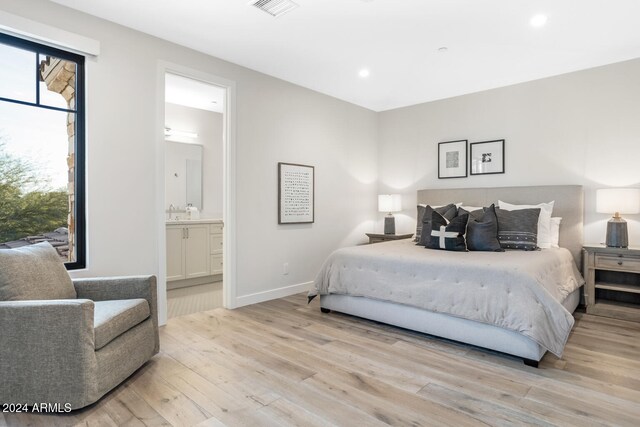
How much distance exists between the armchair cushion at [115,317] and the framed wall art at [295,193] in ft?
6.88

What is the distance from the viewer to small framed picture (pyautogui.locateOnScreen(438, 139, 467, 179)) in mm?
4824

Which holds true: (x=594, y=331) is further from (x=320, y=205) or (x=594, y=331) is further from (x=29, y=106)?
(x=29, y=106)

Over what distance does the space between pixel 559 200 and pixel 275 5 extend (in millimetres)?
3511

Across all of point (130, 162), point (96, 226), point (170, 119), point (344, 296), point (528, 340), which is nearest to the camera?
point (528, 340)

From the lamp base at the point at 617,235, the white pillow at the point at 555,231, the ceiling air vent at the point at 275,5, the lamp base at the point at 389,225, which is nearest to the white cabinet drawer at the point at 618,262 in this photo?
the lamp base at the point at 617,235

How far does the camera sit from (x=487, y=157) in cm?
463

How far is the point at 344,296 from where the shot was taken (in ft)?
11.6

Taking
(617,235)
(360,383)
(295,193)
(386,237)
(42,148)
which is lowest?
(360,383)

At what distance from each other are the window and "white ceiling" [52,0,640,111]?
0.50m

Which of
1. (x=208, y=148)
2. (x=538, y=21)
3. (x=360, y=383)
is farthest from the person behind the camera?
(x=208, y=148)

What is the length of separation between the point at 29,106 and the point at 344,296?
2.99m

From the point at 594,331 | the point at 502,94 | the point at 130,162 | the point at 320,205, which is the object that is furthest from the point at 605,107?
the point at 130,162

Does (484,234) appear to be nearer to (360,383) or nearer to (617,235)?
(617,235)

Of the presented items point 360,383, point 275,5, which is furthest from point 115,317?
point 275,5
